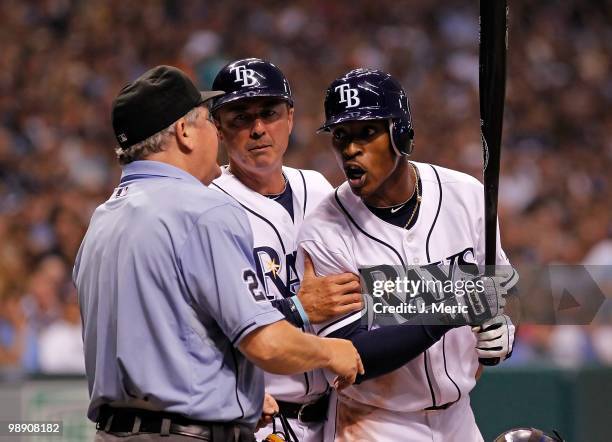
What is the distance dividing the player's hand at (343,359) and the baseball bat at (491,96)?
571mm

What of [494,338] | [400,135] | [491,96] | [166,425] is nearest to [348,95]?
[400,135]

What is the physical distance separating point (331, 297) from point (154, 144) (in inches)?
32.0

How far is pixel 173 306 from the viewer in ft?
7.86

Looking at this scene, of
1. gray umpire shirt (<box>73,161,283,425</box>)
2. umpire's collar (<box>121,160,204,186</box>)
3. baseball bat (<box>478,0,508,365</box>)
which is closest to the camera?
gray umpire shirt (<box>73,161,283,425</box>)

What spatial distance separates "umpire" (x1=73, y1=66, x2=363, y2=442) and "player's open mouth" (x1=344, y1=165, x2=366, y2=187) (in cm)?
67

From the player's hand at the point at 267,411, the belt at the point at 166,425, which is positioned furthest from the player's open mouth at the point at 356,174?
the belt at the point at 166,425

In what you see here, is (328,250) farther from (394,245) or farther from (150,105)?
(150,105)

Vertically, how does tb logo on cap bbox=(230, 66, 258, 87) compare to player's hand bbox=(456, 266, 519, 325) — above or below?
above

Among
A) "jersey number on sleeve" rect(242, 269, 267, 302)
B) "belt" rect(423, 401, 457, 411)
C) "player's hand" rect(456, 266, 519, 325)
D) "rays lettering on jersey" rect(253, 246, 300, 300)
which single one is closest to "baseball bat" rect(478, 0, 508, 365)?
"player's hand" rect(456, 266, 519, 325)

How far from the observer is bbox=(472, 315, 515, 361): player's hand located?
299cm

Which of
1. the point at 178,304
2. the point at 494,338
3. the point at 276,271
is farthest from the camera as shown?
the point at 276,271

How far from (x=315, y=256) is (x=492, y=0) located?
3.15 feet

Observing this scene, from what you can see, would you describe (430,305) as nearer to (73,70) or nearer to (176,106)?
(176,106)

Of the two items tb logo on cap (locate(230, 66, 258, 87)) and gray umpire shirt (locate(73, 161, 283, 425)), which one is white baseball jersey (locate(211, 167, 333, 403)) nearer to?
tb logo on cap (locate(230, 66, 258, 87))
